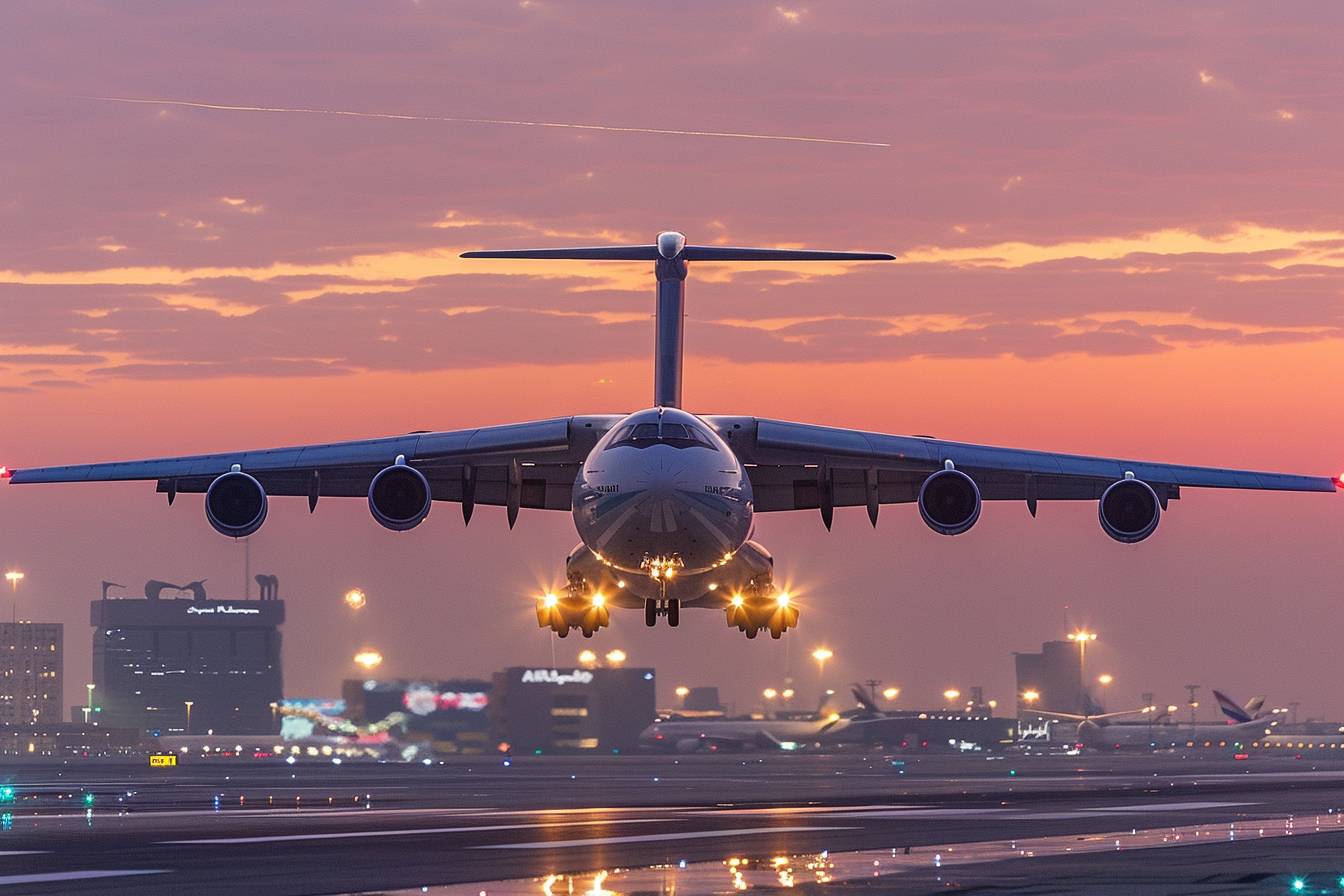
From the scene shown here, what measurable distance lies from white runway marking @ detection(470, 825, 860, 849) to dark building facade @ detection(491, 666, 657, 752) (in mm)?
92425

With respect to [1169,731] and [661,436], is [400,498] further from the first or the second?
[1169,731]

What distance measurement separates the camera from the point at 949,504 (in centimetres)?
3794

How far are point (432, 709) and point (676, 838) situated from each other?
72341mm

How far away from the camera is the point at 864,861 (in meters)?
25.2

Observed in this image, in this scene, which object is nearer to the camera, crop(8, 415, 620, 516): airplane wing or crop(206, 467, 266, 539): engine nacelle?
crop(206, 467, 266, 539): engine nacelle

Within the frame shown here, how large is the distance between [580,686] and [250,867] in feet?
361

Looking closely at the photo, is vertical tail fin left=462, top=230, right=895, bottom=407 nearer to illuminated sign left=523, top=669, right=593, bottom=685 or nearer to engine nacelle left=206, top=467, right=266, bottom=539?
engine nacelle left=206, top=467, right=266, bottom=539

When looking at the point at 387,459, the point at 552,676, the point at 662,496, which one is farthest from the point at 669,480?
the point at 552,676

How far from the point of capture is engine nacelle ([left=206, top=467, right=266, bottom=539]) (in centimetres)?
3766

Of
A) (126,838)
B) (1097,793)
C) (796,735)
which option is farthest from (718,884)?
(796,735)

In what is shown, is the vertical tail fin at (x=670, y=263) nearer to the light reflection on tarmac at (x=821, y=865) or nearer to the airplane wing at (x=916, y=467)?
the airplane wing at (x=916, y=467)

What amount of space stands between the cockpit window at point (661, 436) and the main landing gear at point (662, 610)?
475 cm

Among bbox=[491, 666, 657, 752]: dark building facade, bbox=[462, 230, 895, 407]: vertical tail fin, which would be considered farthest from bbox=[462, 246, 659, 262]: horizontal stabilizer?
bbox=[491, 666, 657, 752]: dark building facade

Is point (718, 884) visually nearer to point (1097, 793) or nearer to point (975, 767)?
point (1097, 793)
